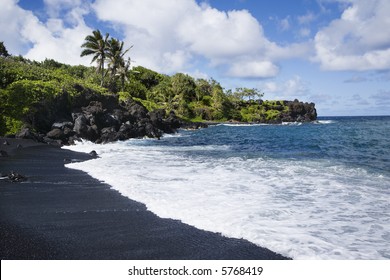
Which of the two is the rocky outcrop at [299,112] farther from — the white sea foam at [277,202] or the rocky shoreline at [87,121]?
the white sea foam at [277,202]

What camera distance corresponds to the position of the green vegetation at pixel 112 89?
37.1m

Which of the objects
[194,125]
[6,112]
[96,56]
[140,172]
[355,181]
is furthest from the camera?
[194,125]

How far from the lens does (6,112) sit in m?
35.3

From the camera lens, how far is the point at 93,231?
8.18 m

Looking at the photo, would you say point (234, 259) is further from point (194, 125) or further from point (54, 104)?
point (194, 125)

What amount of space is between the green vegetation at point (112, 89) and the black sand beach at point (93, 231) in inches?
1075

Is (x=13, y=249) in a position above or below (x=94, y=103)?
below

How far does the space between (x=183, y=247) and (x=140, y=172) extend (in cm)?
1067

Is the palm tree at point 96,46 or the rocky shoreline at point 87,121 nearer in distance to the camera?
the rocky shoreline at point 87,121

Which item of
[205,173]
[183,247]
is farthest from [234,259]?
[205,173]

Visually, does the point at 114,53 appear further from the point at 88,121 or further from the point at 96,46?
the point at 88,121

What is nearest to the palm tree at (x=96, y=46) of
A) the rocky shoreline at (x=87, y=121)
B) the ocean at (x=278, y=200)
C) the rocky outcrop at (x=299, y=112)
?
the rocky shoreline at (x=87, y=121)

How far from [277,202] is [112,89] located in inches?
2700

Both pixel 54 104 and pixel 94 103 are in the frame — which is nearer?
pixel 54 104
